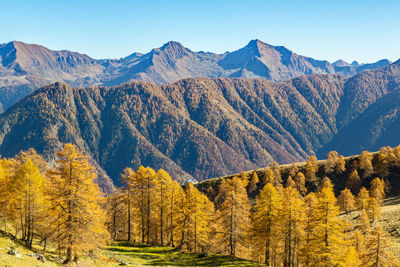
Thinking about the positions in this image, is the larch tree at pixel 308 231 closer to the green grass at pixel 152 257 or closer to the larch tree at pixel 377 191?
the green grass at pixel 152 257

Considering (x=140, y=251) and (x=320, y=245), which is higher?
(x=320, y=245)

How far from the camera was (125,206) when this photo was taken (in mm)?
65062

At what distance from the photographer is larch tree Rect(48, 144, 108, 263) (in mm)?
30109

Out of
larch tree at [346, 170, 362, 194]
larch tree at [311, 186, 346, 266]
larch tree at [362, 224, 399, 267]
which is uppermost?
larch tree at [346, 170, 362, 194]

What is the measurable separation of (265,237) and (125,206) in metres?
32.8

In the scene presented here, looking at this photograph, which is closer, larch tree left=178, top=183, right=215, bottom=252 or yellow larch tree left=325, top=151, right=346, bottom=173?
larch tree left=178, top=183, right=215, bottom=252

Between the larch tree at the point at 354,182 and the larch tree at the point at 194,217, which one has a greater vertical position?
A: the larch tree at the point at 354,182

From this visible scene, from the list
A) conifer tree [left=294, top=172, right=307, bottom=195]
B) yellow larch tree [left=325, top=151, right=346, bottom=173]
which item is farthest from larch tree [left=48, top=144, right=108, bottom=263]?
yellow larch tree [left=325, top=151, right=346, bottom=173]

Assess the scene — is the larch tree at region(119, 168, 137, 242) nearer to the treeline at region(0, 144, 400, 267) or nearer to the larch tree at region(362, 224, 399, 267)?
the treeline at region(0, 144, 400, 267)

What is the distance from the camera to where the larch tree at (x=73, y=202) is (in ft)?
98.8

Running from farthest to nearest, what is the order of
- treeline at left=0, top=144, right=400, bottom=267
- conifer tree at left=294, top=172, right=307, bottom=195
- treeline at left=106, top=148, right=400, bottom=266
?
conifer tree at left=294, top=172, right=307, bottom=195, treeline at left=106, top=148, right=400, bottom=266, treeline at left=0, top=144, right=400, bottom=267

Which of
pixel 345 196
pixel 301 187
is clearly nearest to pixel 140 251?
pixel 345 196

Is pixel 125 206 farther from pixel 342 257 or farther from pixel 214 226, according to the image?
pixel 342 257

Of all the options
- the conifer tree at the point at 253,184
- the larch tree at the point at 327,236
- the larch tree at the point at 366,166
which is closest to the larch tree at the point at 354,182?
the larch tree at the point at 366,166
